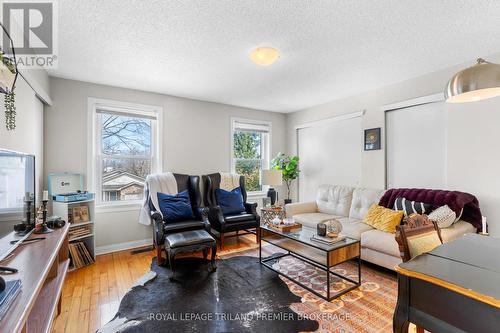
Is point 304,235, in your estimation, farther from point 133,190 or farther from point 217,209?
point 133,190

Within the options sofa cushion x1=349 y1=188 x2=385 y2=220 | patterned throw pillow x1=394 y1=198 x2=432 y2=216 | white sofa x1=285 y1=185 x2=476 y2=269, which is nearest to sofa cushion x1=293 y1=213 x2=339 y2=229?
white sofa x1=285 y1=185 x2=476 y2=269

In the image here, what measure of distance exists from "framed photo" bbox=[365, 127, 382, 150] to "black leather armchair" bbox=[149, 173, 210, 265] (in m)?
2.77

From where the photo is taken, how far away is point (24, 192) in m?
1.76

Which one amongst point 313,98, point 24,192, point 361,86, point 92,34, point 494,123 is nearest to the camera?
point 24,192

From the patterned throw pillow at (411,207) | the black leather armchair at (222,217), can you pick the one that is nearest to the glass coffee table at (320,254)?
the black leather armchair at (222,217)

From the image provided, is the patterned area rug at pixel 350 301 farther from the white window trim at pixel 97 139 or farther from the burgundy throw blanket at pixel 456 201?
the white window trim at pixel 97 139

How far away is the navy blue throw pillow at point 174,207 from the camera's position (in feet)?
11.0

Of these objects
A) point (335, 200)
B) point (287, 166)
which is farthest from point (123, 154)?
point (335, 200)

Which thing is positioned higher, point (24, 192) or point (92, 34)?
point (92, 34)

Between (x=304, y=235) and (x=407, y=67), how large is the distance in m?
2.42

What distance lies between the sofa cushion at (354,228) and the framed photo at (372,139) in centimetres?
123

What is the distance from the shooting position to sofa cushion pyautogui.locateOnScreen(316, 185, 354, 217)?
3820 millimetres

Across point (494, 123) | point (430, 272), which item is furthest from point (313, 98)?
point (430, 272)

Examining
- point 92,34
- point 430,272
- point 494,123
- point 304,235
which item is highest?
point 92,34
